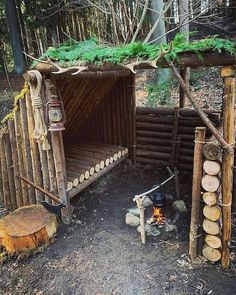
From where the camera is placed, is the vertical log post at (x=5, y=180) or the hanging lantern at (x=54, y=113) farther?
the vertical log post at (x=5, y=180)

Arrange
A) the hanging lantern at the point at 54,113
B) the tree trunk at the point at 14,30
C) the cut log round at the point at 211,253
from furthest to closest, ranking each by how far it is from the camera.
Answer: the tree trunk at the point at 14,30
the hanging lantern at the point at 54,113
the cut log round at the point at 211,253

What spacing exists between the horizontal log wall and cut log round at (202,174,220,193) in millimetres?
3010

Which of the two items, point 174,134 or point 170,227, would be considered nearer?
point 170,227

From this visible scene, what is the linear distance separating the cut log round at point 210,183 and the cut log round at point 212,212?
0.26 meters

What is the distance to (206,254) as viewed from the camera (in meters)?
4.55

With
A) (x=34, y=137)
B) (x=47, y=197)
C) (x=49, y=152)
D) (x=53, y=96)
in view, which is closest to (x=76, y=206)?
(x=47, y=197)

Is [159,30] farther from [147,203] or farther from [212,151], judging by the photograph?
[212,151]

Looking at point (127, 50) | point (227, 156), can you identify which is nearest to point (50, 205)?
point (127, 50)

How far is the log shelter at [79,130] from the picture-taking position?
4922 millimetres

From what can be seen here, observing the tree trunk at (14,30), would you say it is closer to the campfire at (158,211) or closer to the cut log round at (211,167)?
the campfire at (158,211)

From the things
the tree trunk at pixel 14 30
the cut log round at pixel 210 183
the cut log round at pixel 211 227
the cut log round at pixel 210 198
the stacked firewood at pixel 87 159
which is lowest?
the cut log round at pixel 211 227

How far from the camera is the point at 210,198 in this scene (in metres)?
4.25

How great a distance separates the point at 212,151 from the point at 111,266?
2.29 metres

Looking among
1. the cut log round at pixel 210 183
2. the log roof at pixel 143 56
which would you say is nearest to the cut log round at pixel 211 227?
the cut log round at pixel 210 183
